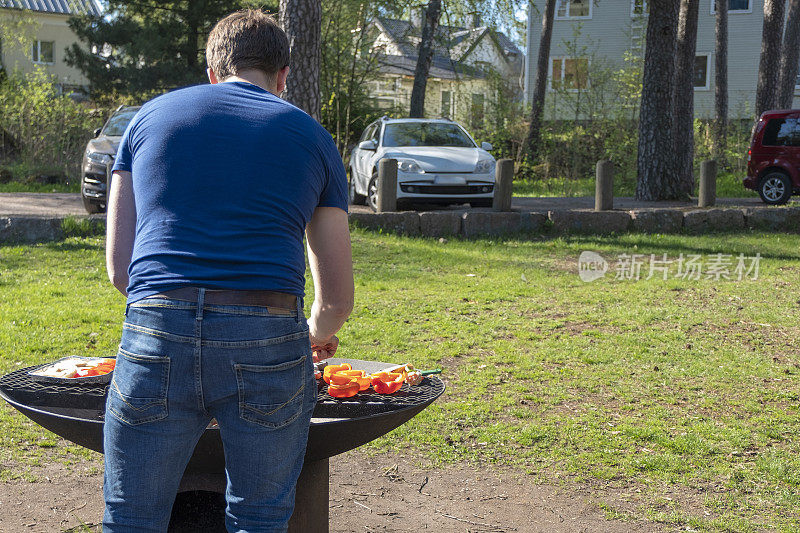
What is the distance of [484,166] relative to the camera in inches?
552

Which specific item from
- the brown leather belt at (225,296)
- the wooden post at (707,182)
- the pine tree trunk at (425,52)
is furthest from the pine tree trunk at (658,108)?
the brown leather belt at (225,296)

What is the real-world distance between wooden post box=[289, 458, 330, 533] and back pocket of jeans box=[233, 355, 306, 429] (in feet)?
2.32

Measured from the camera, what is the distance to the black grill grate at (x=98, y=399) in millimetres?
2832

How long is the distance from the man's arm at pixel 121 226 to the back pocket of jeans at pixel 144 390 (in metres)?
0.34

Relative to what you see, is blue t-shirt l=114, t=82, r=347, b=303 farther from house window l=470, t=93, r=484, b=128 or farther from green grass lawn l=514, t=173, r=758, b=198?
house window l=470, t=93, r=484, b=128

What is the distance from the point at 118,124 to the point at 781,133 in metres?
12.0

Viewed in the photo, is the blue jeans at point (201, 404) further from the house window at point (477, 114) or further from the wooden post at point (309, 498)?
the house window at point (477, 114)

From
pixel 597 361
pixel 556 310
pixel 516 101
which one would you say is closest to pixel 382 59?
pixel 516 101

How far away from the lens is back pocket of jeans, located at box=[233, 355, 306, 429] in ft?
7.20

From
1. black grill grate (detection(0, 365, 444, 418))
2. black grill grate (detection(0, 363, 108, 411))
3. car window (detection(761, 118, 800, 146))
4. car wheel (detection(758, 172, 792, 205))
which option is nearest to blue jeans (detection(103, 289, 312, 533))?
black grill grate (detection(0, 365, 444, 418))

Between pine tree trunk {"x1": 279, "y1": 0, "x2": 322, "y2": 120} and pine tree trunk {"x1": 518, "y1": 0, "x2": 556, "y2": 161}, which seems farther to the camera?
pine tree trunk {"x1": 518, "y1": 0, "x2": 556, "y2": 161}

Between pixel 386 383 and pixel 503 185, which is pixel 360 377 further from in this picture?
pixel 503 185

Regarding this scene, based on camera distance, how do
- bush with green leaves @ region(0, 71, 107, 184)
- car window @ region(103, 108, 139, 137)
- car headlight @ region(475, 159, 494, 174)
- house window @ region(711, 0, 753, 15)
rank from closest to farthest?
car headlight @ region(475, 159, 494, 174), car window @ region(103, 108, 139, 137), bush with green leaves @ region(0, 71, 107, 184), house window @ region(711, 0, 753, 15)

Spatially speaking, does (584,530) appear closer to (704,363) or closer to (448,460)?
(448,460)
